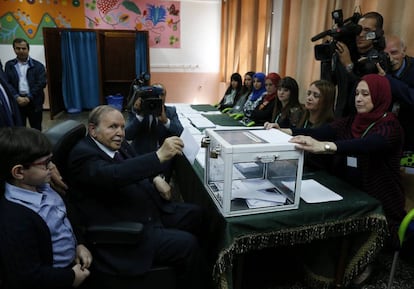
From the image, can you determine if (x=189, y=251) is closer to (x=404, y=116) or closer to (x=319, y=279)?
(x=319, y=279)

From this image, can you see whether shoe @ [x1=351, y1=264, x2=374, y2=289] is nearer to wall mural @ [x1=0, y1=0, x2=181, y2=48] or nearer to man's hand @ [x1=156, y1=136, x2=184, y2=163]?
man's hand @ [x1=156, y1=136, x2=184, y2=163]

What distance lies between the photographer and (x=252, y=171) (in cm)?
153

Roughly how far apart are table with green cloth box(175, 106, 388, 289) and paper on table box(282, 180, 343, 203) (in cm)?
3

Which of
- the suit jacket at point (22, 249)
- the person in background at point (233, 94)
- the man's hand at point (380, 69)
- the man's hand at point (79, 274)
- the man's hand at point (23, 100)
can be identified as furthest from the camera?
the person in background at point (233, 94)

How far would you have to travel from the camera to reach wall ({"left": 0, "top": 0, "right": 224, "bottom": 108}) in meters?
6.74

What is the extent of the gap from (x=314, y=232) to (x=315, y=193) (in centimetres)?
20

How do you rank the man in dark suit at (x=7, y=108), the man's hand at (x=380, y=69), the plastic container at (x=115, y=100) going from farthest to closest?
the plastic container at (x=115, y=100) < the man's hand at (x=380, y=69) < the man in dark suit at (x=7, y=108)

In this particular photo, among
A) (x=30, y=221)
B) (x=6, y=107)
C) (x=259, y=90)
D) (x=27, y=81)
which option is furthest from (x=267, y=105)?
(x=27, y=81)

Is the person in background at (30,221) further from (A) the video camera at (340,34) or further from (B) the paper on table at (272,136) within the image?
(A) the video camera at (340,34)

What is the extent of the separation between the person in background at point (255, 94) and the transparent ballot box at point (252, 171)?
→ 92.5 inches

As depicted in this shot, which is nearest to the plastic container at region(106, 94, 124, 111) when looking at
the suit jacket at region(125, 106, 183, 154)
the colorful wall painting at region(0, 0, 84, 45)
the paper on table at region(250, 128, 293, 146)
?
the colorful wall painting at region(0, 0, 84, 45)

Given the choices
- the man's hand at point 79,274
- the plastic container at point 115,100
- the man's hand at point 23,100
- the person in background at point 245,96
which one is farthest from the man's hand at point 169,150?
the plastic container at point 115,100

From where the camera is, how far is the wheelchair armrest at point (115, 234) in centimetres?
120

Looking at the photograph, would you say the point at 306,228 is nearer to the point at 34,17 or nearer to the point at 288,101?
the point at 288,101
